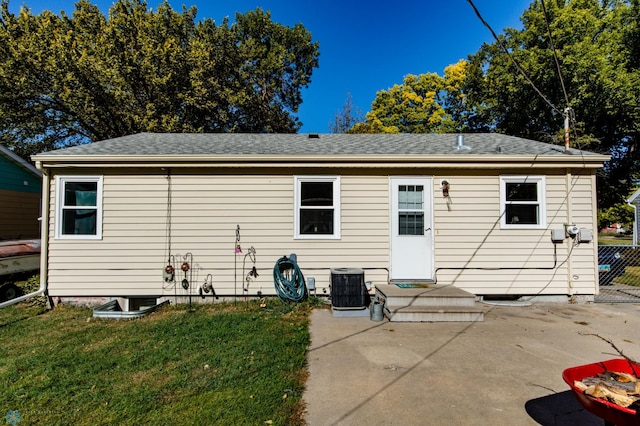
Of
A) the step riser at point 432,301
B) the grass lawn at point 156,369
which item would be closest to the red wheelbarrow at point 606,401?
the grass lawn at point 156,369

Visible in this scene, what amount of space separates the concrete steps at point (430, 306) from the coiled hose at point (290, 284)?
4.93 feet

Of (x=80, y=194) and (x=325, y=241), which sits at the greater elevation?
(x=80, y=194)

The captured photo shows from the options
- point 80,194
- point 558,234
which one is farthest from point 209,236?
point 558,234

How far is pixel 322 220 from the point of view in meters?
6.27

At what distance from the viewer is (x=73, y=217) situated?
6.08m

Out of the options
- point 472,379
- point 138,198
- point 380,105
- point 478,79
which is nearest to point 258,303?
point 138,198

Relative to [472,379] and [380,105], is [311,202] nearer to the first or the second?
[472,379]

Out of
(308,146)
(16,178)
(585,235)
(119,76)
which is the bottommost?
(585,235)

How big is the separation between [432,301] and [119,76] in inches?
618

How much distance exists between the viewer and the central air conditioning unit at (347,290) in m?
5.44

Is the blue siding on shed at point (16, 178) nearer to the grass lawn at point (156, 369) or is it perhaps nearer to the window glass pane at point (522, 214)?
the grass lawn at point (156, 369)

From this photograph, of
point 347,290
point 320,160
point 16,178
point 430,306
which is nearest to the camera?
point 430,306

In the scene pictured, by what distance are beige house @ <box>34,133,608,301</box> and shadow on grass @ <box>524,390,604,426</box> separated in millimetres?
3427

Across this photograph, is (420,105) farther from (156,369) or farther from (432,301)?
(156,369)
